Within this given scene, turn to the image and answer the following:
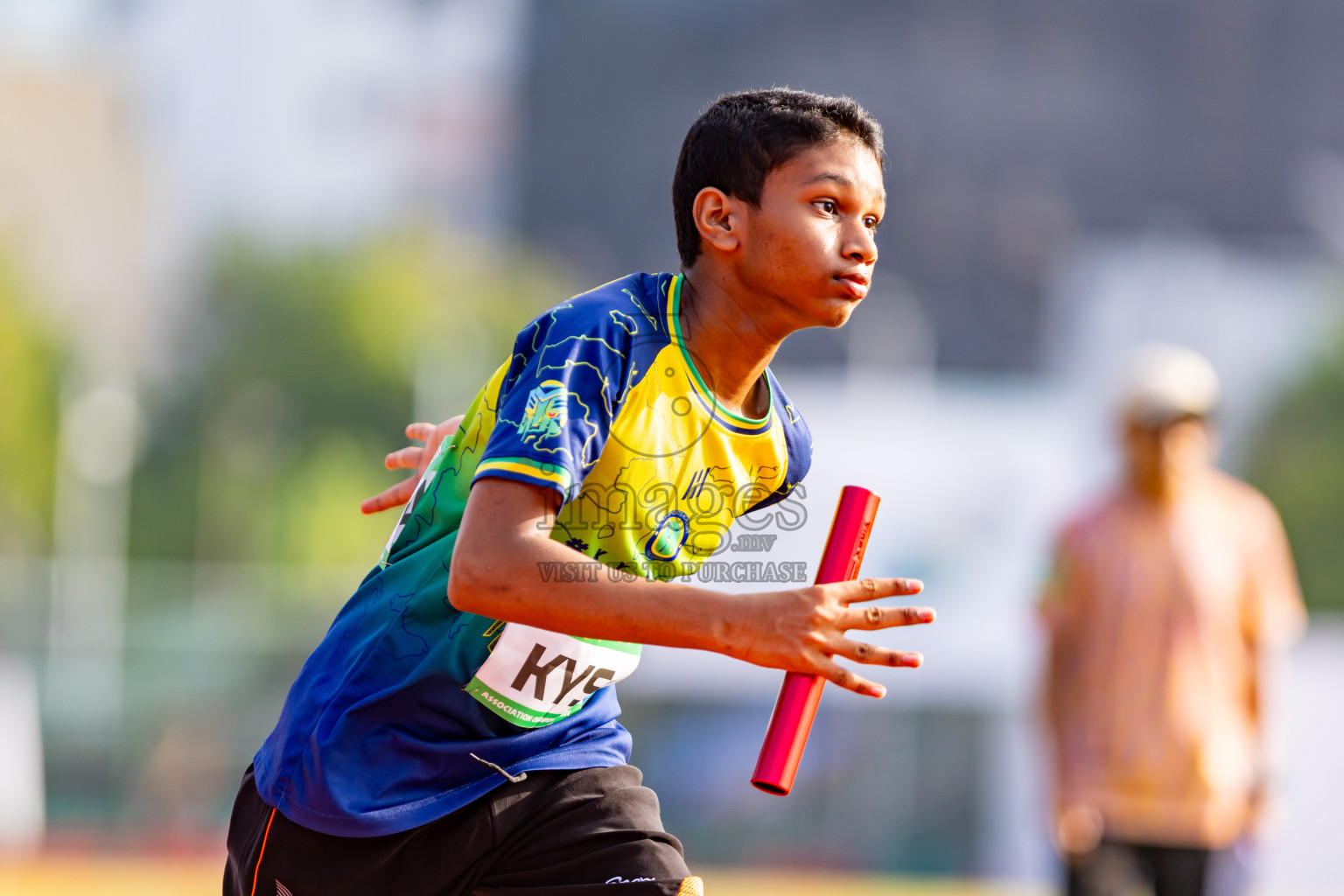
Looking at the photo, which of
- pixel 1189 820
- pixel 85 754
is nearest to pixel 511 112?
pixel 85 754

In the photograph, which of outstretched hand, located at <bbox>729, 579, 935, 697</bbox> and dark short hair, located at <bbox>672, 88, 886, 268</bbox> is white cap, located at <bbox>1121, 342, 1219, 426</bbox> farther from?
outstretched hand, located at <bbox>729, 579, 935, 697</bbox>

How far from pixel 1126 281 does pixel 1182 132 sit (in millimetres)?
4697

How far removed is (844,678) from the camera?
6.73 ft

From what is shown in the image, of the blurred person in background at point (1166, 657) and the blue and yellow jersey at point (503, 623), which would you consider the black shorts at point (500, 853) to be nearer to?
the blue and yellow jersey at point (503, 623)

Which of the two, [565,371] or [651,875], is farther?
[651,875]

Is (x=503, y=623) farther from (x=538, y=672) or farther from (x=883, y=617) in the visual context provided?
(x=883, y=617)

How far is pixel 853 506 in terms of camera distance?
7.98 feet

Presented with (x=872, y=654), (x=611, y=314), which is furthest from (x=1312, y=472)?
(x=872, y=654)

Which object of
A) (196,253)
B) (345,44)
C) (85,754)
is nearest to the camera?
(85,754)

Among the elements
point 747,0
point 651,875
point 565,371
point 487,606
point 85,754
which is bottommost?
point 85,754

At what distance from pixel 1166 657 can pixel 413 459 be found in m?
2.78

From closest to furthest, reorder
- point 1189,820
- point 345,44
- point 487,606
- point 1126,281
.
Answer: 1. point 487,606
2. point 1189,820
3. point 1126,281
4. point 345,44

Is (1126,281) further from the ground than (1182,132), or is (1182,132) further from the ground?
(1182,132)

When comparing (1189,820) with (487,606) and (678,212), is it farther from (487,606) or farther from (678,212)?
(487,606)
